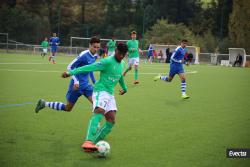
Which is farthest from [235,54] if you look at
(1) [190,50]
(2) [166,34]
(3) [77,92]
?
(3) [77,92]

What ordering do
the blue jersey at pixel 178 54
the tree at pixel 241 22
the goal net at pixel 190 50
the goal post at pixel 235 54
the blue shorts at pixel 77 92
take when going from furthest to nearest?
the goal net at pixel 190 50, the goal post at pixel 235 54, the tree at pixel 241 22, the blue jersey at pixel 178 54, the blue shorts at pixel 77 92

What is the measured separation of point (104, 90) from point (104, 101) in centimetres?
21

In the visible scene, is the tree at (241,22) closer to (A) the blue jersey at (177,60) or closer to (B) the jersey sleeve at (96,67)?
(A) the blue jersey at (177,60)

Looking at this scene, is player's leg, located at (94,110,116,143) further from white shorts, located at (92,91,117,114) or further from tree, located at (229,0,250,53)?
tree, located at (229,0,250,53)

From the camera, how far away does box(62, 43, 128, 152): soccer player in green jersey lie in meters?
6.82

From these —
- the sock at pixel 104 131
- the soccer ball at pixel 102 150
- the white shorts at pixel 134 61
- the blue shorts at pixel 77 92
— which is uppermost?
the white shorts at pixel 134 61

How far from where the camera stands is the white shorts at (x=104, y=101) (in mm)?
6855

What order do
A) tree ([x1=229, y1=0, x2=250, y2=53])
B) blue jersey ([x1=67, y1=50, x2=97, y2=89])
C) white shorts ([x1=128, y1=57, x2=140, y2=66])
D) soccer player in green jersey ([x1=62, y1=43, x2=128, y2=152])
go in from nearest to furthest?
1. soccer player in green jersey ([x1=62, y1=43, x2=128, y2=152])
2. blue jersey ([x1=67, y1=50, x2=97, y2=89])
3. white shorts ([x1=128, y1=57, x2=140, y2=66])
4. tree ([x1=229, y1=0, x2=250, y2=53])

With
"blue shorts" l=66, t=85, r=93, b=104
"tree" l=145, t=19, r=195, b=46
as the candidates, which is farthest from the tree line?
"blue shorts" l=66, t=85, r=93, b=104

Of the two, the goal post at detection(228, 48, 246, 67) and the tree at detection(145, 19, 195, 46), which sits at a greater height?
the tree at detection(145, 19, 195, 46)

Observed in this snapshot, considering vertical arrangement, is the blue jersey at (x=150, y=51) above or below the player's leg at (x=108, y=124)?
above

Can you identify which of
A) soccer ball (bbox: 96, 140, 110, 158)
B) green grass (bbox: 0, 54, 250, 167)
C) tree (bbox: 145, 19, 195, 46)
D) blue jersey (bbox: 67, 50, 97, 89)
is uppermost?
tree (bbox: 145, 19, 195, 46)

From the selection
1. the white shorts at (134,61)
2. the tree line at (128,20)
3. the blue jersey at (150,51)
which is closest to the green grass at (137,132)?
the white shorts at (134,61)

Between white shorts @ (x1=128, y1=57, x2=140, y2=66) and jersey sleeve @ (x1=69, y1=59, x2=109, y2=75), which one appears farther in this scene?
white shorts @ (x1=128, y1=57, x2=140, y2=66)
